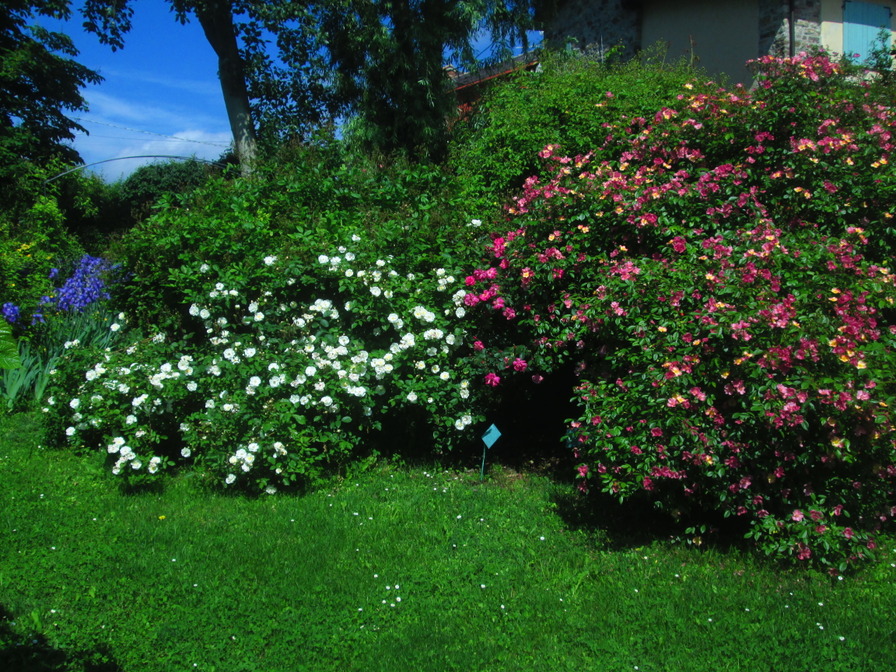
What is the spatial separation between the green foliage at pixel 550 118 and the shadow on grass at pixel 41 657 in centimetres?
428

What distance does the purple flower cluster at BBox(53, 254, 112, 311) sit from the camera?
24.5 ft

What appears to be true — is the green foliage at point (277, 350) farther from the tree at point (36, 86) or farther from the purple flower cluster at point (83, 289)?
the tree at point (36, 86)

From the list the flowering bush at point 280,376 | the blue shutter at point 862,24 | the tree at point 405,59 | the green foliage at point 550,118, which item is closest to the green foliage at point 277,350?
the flowering bush at point 280,376

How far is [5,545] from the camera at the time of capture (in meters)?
4.01

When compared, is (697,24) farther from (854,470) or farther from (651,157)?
(854,470)

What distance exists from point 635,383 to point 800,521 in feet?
3.34

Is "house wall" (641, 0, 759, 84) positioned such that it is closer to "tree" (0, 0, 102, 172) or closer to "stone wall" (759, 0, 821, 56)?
"stone wall" (759, 0, 821, 56)

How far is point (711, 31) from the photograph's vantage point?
11.8 meters

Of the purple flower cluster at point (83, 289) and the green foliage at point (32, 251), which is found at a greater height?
the green foliage at point (32, 251)

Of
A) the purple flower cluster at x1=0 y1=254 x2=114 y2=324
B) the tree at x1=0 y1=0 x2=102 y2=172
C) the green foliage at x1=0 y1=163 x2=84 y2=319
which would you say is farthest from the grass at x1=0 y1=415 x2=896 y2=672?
the tree at x1=0 y1=0 x2=102 y2=172

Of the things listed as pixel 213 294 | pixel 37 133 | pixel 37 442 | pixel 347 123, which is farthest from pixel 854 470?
pixel 37 133

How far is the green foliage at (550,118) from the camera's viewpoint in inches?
247

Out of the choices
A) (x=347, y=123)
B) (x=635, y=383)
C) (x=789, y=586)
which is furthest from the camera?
(x=347, y=123)

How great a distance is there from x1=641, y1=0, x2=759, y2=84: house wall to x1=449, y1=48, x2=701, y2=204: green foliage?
4650mm
